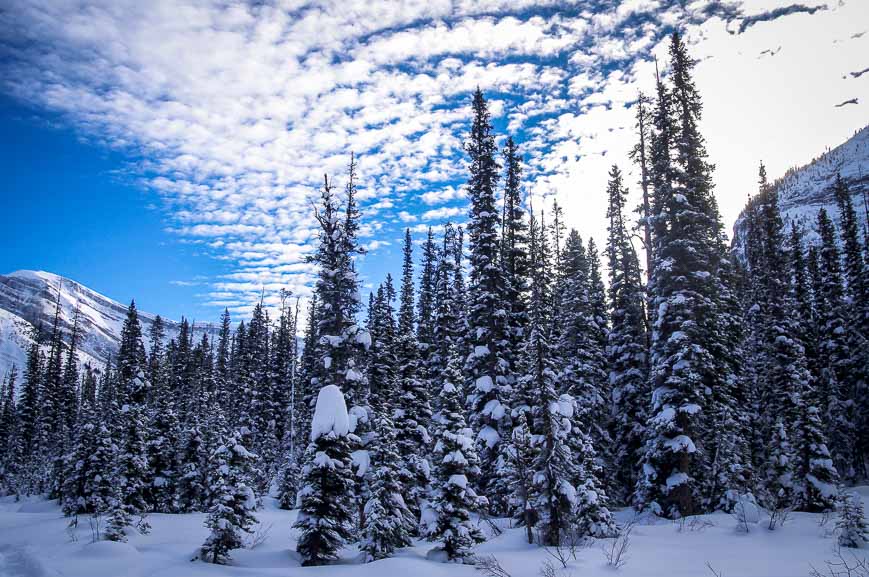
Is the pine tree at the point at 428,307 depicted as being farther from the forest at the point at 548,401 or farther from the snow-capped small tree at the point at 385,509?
the snow-capped small tree at the point at 385,509

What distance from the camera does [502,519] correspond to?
955 inches

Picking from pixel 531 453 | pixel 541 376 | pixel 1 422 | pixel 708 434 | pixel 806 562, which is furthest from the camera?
pixel 1 422

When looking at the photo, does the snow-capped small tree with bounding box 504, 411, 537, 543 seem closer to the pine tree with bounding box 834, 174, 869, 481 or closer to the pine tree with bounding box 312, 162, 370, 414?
the pine tree with bounding box 312, 162, 370, 414

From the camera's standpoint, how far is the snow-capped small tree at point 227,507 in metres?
16.1

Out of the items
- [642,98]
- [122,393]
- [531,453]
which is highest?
[642,98]

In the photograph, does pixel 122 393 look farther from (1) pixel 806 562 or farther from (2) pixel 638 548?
(1) pixel 806 562

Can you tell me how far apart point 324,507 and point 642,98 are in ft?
99.9

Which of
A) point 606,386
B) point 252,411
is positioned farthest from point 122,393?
point 606,386

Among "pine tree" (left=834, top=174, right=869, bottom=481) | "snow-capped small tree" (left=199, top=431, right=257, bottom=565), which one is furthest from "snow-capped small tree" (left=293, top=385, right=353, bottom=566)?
"pine tree" (left=834, top=174, right=869, bottom=481)

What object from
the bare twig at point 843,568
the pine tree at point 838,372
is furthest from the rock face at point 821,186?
the bare twig at point 843,568

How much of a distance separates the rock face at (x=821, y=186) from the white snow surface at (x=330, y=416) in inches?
4753

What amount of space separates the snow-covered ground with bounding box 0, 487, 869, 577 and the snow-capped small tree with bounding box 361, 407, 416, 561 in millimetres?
909

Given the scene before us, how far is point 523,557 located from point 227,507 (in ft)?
34.0

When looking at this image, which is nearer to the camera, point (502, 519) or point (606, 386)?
point (502, 519)
